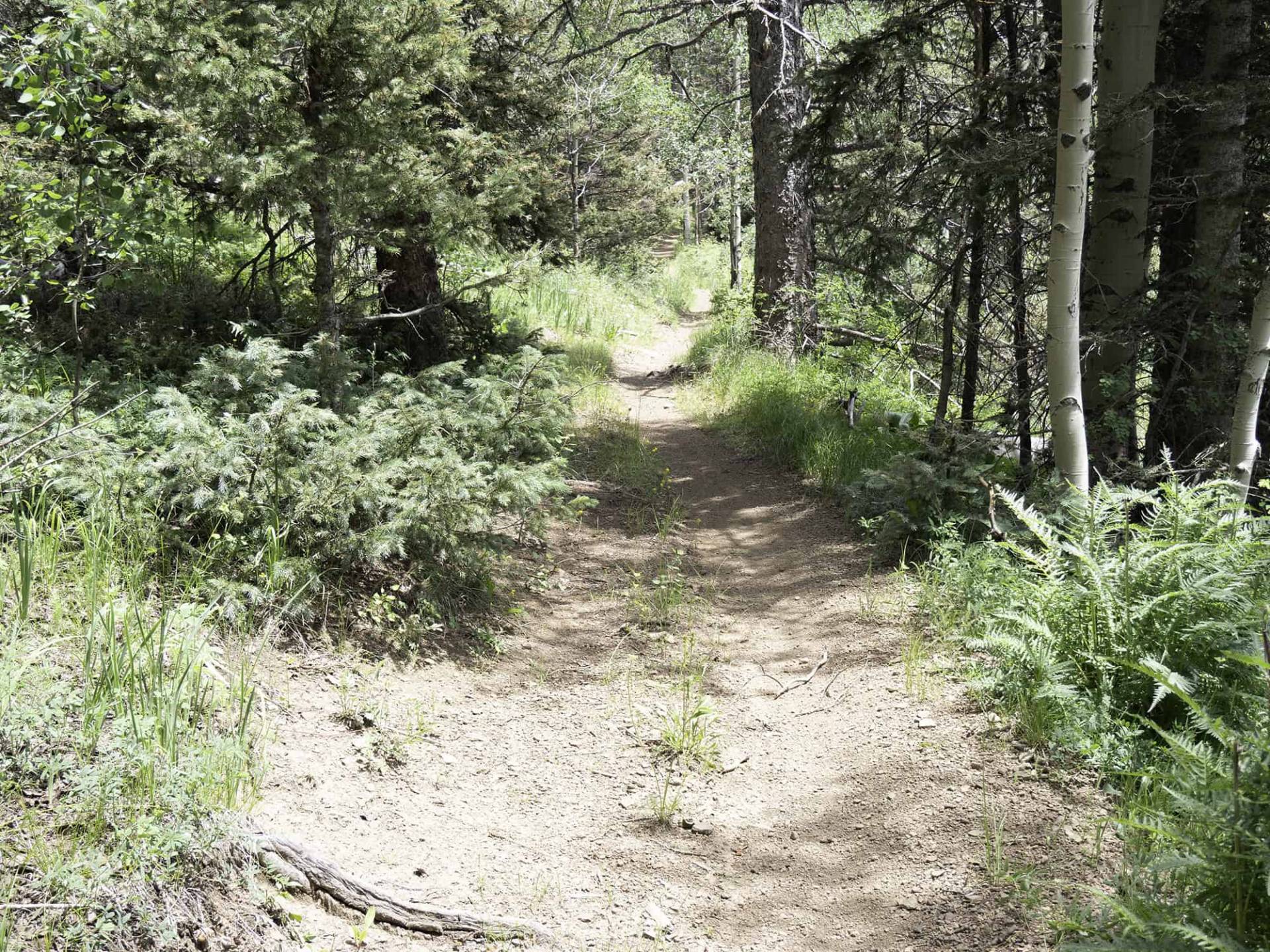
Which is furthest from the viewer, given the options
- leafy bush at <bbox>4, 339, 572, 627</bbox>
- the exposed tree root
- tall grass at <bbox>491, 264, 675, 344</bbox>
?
tall grass at <bbox>491, 264, 675, 344</bbox>

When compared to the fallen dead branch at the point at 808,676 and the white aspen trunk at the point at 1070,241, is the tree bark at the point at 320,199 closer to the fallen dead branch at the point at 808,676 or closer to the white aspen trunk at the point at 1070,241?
the fallen dead branch at the point at 808,676

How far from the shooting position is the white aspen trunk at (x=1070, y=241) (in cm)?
466

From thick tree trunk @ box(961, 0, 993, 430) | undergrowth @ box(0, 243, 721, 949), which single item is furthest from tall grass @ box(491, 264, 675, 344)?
undergrowth @ box(0, 243, 721, 949)

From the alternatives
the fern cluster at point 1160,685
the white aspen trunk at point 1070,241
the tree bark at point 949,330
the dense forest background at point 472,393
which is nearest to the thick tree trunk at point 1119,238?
the dense forest background at point 472,393

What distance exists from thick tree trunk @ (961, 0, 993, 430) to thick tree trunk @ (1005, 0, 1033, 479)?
181 mm

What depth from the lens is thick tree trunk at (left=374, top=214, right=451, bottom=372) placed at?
818 cm

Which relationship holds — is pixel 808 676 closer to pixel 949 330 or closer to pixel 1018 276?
pixel 949 330

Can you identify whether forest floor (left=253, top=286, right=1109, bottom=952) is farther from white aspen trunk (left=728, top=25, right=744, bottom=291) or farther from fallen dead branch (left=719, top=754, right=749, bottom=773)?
white aspen trunk (left=728, top=25, right=744, bottom=291)

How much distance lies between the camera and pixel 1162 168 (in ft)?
21.0

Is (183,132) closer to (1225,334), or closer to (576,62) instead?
(1225,334)

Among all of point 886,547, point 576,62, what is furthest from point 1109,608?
point 576,62

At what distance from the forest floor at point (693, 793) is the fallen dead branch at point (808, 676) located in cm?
3

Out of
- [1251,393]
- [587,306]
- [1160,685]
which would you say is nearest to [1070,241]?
[1251,393]

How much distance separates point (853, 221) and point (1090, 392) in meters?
2.20
